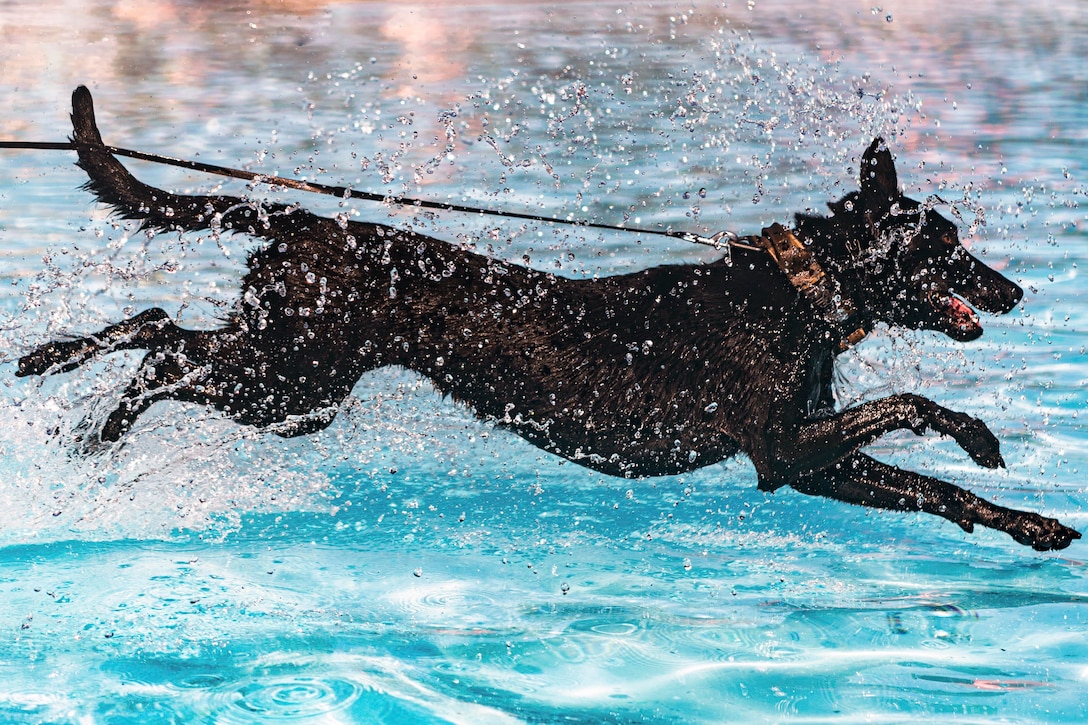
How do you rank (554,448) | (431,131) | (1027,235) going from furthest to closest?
(431,131)
(1027,235)
(554,448)

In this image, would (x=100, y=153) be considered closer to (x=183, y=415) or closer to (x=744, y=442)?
(x=183, y=415)

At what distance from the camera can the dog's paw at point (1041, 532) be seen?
4621 millimetres

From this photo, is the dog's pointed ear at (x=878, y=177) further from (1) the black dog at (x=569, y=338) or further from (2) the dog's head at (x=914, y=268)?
(1) the black dog at (x=569, y=338)

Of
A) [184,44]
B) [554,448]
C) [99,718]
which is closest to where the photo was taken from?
[99,718]

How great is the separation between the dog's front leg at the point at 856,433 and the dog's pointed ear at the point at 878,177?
74cm

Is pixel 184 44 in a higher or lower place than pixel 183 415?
higher

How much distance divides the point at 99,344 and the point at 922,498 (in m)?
3.24

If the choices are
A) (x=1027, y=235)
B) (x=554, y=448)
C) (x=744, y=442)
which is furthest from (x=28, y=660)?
(x=1027, y=235)

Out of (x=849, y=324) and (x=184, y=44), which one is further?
(x=184, y=44)

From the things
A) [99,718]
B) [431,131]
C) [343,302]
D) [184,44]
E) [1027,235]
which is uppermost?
[184,44]

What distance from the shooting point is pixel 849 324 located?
4.86 m

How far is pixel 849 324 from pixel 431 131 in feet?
28.4

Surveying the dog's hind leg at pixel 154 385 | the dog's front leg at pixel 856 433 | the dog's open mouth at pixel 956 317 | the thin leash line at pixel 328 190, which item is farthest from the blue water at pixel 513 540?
the thin leash line at pixel 328 190

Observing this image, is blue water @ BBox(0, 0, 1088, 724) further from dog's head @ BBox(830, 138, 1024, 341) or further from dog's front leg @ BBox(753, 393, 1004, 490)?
dog's front leg @ BBox(753, 393, 1004, 490)
